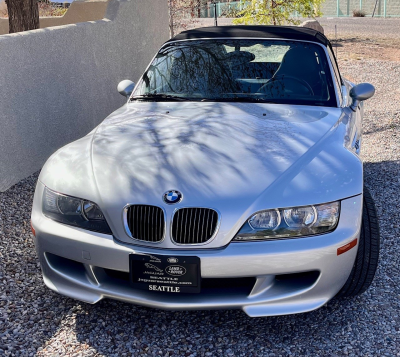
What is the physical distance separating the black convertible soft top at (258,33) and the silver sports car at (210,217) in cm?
139

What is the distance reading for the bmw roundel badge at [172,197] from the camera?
9.55 ft

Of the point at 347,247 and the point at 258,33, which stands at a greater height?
the point at 258,33

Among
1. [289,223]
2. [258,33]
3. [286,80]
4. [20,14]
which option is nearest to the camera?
[289,223]

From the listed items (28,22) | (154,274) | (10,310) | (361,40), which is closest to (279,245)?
(154,274)

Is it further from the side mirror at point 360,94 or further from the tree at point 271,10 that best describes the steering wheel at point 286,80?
the tree at point 271,10

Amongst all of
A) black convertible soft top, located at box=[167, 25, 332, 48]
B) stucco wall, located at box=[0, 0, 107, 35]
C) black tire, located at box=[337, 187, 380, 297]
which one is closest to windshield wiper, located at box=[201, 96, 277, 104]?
black convertible soft top, located at box=[167, 25, 332, 48]

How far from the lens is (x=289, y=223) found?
2.88 metres

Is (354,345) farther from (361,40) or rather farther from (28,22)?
(361,40)

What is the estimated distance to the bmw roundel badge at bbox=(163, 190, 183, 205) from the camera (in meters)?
2.91

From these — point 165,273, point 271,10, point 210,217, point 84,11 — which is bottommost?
point 165,273

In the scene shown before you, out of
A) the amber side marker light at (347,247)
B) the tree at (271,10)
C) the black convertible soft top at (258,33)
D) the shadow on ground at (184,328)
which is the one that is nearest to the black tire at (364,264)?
the shadow on ground at (184,328)

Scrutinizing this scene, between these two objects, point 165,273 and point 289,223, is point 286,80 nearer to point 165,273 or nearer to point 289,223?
point 289,223

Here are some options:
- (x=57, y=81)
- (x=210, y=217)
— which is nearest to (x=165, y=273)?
(x=210, y=217)

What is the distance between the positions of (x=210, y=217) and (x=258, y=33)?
8.67ft
